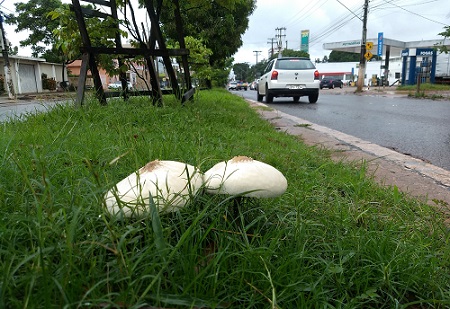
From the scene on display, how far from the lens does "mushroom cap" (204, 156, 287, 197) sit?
1324 mm

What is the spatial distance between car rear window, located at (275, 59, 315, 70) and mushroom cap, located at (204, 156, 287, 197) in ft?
36.9

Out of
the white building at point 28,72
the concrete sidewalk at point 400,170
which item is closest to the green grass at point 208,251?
the concrete sidewalk at point 400,170

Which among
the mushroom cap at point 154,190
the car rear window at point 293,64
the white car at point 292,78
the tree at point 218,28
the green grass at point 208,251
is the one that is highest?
the tree at point 218,28

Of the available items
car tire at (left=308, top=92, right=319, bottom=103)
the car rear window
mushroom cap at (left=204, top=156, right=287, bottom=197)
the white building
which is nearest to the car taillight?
the car rear window

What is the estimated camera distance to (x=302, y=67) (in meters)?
12.2

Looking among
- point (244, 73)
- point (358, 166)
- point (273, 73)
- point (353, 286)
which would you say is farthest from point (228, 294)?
point (244, 73)

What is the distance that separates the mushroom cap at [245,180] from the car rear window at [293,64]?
11244 millimetres

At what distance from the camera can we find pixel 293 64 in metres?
12.2

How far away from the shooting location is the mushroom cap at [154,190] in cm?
118

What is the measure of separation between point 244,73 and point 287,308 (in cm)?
10938

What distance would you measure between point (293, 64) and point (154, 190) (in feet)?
38.4

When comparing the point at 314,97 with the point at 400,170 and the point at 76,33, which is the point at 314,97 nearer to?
the point at 76,33

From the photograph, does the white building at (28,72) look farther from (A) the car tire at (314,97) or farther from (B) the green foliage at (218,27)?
(A) the car tire at (314,97)

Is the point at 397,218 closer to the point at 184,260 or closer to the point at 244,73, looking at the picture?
the point at 184,260
